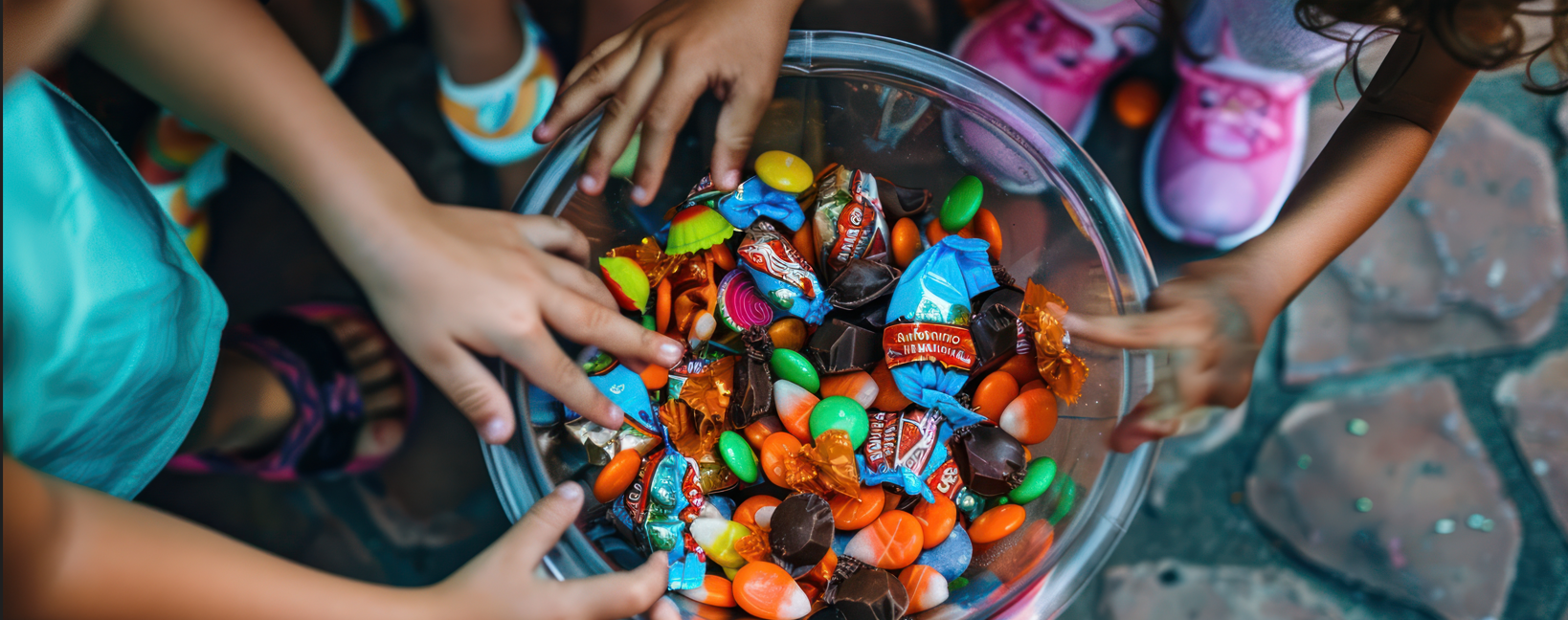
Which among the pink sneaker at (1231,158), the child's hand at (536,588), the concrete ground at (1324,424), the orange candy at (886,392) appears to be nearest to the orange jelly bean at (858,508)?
the orange candy at (886,392)

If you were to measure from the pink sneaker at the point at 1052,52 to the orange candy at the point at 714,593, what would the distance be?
1.00 m

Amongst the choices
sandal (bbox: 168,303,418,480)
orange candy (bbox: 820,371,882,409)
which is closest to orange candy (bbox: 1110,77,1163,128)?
orange candy (bbox: 820,371,882,409)

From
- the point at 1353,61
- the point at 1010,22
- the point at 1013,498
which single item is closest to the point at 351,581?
the point at 1013,498

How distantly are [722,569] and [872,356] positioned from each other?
345mm

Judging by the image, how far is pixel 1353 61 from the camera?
3.63 feet

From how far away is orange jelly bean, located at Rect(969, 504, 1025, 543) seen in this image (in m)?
0.97

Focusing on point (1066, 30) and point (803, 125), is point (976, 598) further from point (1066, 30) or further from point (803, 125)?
point (1066, 30)

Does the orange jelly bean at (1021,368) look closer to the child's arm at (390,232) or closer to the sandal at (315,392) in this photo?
the child's arm at (390,232)

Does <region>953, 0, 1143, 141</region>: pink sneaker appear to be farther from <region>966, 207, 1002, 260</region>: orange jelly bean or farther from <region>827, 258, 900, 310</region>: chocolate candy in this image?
<region>827, 258, 900, 310</region>: chocolate candy

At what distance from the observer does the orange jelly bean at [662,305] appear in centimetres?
102

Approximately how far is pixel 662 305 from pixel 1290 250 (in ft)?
2.83

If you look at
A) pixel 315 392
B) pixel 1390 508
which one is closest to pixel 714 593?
pixel 315 392

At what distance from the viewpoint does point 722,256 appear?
1.04 m

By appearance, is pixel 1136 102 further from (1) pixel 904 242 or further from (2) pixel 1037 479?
(2) pixel 1037 479
